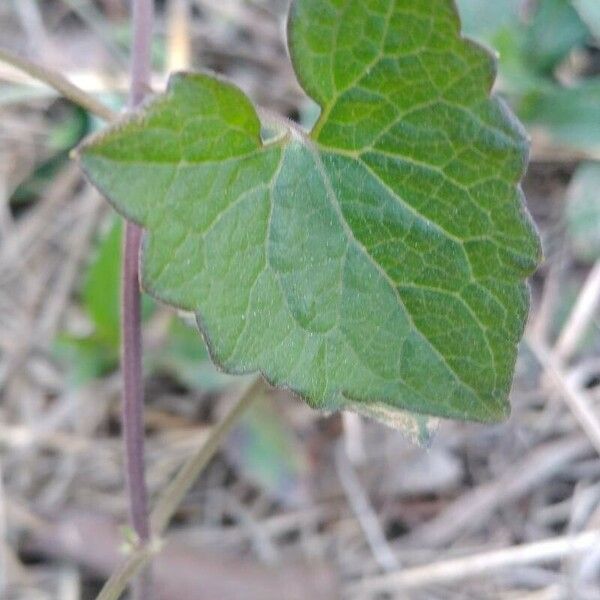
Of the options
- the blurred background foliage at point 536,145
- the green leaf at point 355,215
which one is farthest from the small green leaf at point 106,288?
the green leaf at point 355,215

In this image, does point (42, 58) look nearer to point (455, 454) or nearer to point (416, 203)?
point (455, 454)

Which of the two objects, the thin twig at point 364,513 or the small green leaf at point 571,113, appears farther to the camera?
the small green leaf at point 571,113

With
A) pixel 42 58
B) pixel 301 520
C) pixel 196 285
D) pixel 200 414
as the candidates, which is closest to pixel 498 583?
pixel 301 520

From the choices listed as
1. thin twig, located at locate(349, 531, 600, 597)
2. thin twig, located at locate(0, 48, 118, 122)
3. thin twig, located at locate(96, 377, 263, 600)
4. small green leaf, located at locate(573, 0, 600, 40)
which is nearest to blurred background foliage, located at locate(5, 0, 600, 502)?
small green leaf, located at locate(573, 0, 600, 40)

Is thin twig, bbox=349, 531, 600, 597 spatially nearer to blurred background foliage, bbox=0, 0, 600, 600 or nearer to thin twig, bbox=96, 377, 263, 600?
blurred background foliage, bbox=0, 0, 600, 600

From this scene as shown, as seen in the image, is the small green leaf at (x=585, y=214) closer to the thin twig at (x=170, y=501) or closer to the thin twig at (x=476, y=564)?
the thin twig at (x=476, y=564)

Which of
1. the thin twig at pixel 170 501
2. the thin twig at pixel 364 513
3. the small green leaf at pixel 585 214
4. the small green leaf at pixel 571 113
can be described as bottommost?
the thin twig at pixel 364 513
